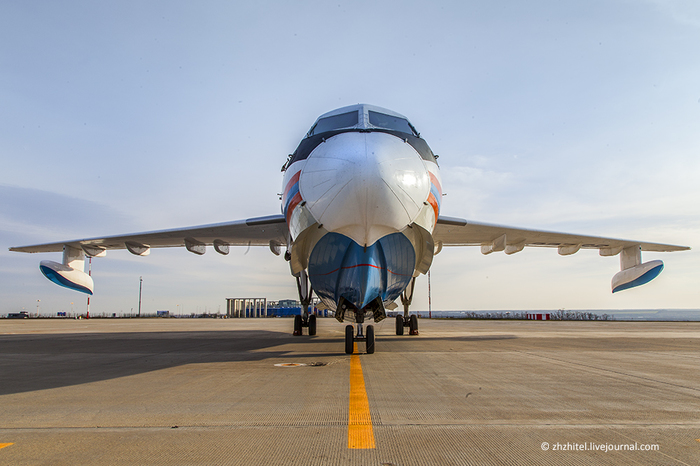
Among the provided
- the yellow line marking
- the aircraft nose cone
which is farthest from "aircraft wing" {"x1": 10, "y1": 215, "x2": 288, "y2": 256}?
the yellow line marking

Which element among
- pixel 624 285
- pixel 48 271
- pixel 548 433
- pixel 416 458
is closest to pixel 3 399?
pixel 416 458

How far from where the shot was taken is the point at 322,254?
7305mm

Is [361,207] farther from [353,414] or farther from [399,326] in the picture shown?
[399,326]

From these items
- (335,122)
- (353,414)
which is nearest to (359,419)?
(353,414)

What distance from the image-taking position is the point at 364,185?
5617mm

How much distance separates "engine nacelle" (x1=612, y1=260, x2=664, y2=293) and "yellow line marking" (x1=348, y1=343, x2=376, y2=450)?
12.2 m

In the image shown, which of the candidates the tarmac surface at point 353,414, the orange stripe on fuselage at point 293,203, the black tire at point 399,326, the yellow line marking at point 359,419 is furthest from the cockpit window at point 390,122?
the black tire at point 399,326

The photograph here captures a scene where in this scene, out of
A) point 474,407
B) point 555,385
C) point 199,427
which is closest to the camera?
point 199,427

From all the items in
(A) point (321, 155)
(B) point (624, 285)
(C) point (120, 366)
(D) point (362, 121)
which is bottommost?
(C) point (120, 366)

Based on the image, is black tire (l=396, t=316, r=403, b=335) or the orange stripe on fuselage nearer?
the orange stripe on fuselage

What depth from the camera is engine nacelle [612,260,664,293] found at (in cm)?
1310

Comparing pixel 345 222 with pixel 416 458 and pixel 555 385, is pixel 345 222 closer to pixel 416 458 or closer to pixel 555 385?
pixel 555 385

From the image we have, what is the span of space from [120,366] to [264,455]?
5.22 m

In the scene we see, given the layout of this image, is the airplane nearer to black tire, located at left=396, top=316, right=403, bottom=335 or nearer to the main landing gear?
the main landing gear
